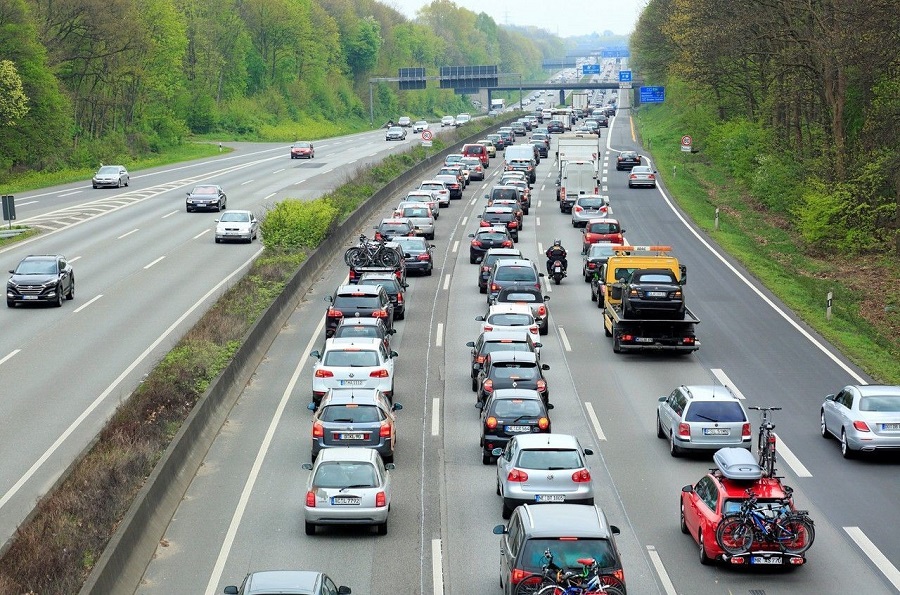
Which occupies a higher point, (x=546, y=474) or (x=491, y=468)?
(x=546, y=474)

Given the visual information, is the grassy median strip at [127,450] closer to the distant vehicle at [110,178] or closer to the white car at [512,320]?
the white car at [512,320]

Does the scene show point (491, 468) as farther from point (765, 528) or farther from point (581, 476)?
point (765, 528)

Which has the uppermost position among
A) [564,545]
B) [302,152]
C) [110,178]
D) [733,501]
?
[564,545]

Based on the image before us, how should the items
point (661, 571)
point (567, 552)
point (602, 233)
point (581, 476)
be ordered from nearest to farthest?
point (567, 552)
point (661, 571)
point (581, 476)
point (602, 233)

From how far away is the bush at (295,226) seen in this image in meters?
47.9

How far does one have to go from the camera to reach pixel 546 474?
2030 centimetres

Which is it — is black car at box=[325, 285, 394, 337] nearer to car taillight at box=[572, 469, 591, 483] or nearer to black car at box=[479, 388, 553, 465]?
black car at box=[479, 388, 553, 465]

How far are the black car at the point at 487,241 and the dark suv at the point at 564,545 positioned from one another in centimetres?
3164

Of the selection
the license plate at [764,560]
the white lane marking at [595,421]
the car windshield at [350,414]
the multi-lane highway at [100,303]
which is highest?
the car windshield at [350,414]

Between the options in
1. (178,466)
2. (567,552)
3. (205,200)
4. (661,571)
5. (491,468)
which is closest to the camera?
(567,552)

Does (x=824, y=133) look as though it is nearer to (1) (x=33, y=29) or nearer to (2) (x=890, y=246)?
(2) (x=890, y=246)

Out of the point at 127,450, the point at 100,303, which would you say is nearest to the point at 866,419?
the point at 127,450

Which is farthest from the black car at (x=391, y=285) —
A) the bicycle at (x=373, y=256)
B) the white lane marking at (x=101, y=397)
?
the white lane marking at (x=101, y=397)

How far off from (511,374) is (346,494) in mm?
8229
